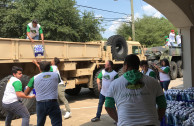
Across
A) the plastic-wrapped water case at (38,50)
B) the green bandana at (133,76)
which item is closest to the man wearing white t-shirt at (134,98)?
the green bandana at (133,76)

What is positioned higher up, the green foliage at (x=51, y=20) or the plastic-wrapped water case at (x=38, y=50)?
the green foliage at (x=51, y=20)

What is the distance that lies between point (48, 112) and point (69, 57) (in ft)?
13.7

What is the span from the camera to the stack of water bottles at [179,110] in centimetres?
308

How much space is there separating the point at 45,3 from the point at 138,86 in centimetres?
1482

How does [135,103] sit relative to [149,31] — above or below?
below

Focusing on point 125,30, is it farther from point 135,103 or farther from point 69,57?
point 135,103

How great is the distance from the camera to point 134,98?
2.10m

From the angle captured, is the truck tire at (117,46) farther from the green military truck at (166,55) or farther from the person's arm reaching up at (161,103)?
the person's arm reaching up at (161,103)

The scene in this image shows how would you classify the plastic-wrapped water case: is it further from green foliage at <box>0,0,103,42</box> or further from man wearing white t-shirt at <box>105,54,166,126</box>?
green foliage at <box>0,0,103,42</box>

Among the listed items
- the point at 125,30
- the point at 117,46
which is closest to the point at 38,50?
the point at 117,46

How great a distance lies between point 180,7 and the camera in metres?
5.29

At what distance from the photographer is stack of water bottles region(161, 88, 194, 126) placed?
10.1 feet

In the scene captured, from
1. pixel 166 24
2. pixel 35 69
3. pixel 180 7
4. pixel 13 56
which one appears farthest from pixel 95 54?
pixel 166 24

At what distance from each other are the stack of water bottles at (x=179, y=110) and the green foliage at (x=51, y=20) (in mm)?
12127
